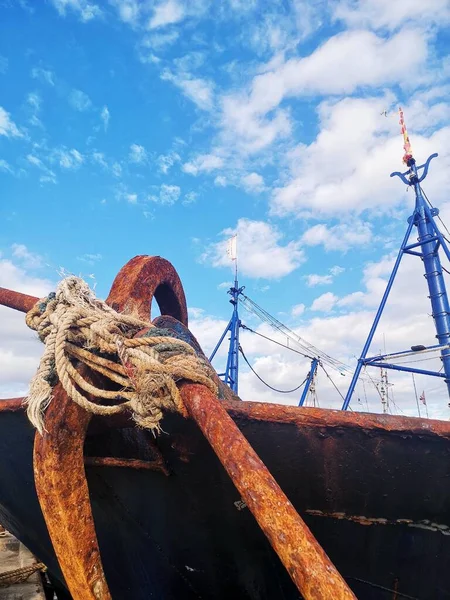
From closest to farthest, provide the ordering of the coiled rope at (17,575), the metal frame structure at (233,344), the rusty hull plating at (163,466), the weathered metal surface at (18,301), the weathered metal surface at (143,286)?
1. the rusty hull plating at (163,466)
2. the weathered metal surface at (18,301)
3. the weathered metal surface at (143,286)
4. the coiled rope at (17,575)
5. the metal frame structure at (233,344)

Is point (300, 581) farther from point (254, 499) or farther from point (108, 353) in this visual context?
point (108, 353)

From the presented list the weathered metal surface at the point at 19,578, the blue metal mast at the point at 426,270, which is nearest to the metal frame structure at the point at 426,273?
the blue metal mast at the point at 426,270

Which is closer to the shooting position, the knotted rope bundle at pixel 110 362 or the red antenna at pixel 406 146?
the knotted rope bundle at pixel 110 362

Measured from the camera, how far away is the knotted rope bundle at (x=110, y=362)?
1.60 meters

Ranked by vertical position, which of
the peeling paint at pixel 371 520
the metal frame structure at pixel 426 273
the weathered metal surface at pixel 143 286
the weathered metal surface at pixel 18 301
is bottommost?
the peeling paint at pixel 371 520

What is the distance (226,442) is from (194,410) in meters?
0.20

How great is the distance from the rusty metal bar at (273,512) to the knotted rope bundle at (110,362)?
0.50 feet

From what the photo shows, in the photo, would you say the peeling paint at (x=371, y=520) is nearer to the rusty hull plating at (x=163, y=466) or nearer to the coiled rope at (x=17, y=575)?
the rusty hull plating at (x=163, y=466)

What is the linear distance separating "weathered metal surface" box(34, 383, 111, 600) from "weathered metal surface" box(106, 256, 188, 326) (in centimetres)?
73

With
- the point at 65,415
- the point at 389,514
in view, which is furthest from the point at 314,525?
the point at 65,415

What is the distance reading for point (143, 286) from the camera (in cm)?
269

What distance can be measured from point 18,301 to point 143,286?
0.72m

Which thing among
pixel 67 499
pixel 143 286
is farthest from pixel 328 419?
pixel 143 286

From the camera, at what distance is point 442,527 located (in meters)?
2.04
